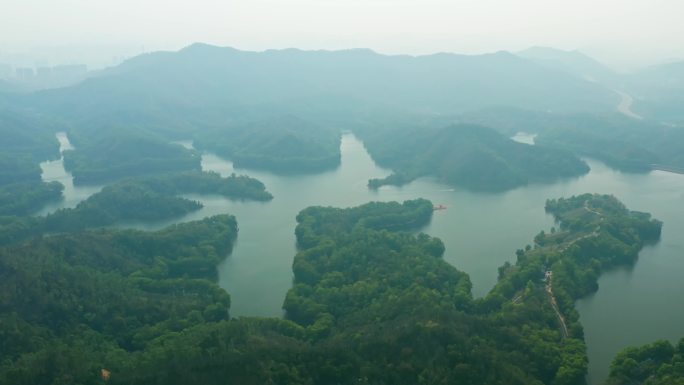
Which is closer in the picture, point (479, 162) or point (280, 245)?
point (280, 245)

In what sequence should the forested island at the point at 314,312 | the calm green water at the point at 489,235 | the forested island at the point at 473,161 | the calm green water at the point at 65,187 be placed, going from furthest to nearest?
1. the forested island at the point at 473,161
2. the calm green water at the point at 65,187
3. the calm green water at the point at 489,235
4. the forested island at the point at 314,312

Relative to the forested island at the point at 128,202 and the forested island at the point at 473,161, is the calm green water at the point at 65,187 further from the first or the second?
the forested island at the point at 473,161

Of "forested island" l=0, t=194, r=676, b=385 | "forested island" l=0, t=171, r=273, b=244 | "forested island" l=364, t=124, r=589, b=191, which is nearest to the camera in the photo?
"forested island" l=0, t=194, r=676, b=385

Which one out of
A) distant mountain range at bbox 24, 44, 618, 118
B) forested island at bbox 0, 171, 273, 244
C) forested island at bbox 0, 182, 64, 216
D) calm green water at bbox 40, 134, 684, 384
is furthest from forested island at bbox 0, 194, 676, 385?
distant mountain range at bbox 24, 44, 618, 118

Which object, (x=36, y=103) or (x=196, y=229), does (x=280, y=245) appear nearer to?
(x=196, y=229)

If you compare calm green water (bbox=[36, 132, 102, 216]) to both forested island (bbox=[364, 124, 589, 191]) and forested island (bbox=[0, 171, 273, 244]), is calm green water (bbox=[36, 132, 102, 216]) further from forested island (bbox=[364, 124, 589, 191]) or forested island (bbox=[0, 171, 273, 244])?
forested island (bbox=[364, 124, 589, 191])

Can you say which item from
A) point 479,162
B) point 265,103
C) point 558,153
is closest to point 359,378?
point 479,162

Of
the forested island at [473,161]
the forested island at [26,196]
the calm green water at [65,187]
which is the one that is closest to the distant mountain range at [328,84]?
the calm green water at [65,187]
